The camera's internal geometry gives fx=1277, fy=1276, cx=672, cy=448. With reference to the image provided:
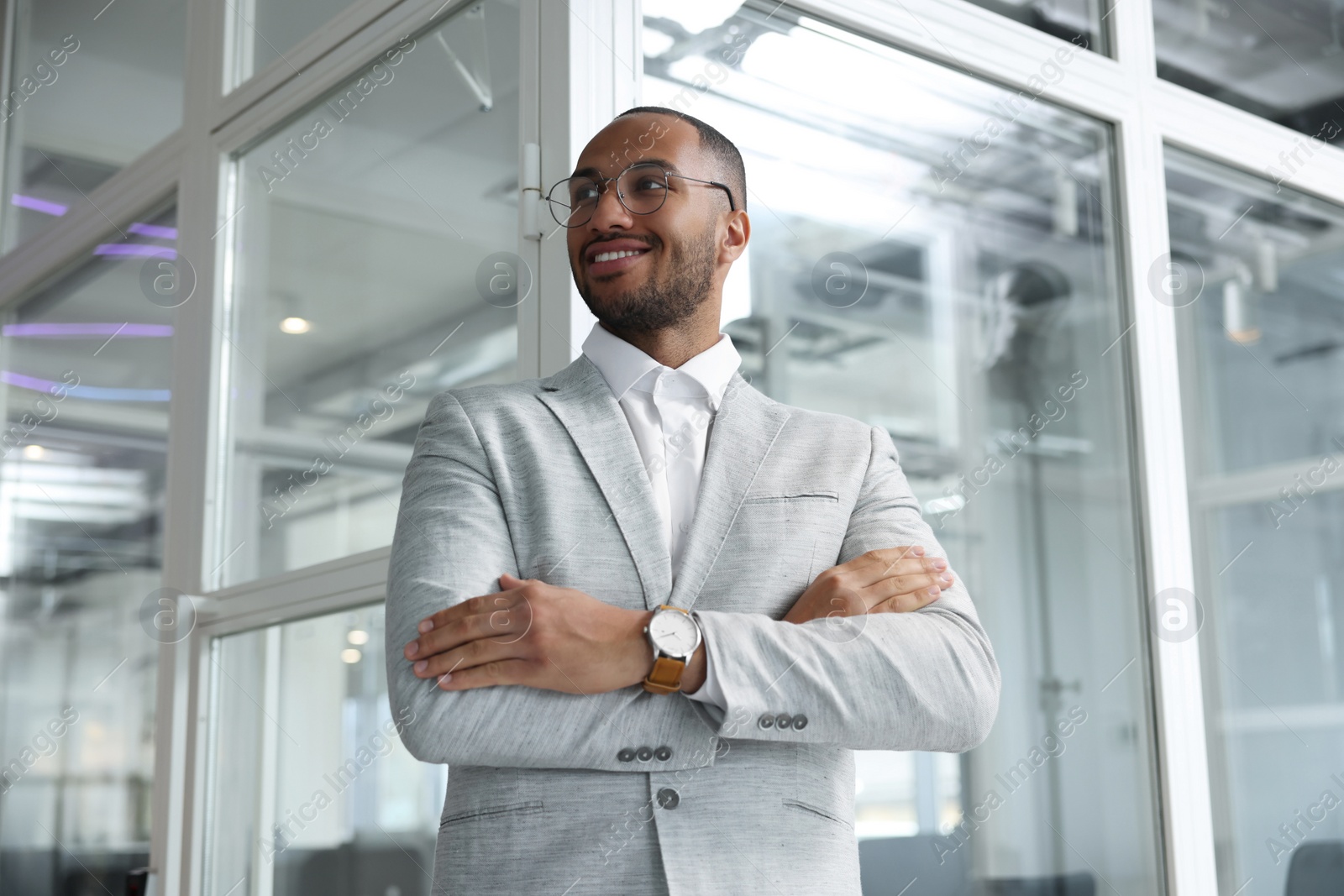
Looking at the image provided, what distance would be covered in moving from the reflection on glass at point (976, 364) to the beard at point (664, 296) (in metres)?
0.58

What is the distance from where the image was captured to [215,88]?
9.55 ft

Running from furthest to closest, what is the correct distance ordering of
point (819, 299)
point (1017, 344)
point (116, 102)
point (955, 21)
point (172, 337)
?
point (1017, 344) → point (819, 299) → point (116, 102) → point (172, 337) → point (955, 21)

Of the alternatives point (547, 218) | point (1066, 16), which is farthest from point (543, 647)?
point (1066, 16)

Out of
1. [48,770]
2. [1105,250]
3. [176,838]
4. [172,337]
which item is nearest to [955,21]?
[1105,250]

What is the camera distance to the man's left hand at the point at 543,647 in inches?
48.2

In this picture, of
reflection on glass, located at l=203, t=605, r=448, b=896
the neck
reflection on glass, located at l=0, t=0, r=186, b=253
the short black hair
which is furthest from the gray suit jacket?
reflection on glass, located at l=0, t=0, r=186, b=253

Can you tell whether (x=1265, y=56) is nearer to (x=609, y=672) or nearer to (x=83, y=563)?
(x=609, y=672)

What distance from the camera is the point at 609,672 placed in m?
1.23

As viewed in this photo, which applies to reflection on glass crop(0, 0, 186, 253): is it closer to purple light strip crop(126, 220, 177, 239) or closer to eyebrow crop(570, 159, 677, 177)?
purple light strip crop(126, 220, 177, 239)

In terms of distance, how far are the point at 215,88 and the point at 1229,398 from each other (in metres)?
2.78

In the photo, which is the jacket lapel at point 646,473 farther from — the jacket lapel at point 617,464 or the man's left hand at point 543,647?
the man's left hand at point 543,647

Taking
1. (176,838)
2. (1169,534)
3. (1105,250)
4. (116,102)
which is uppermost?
(116,102)

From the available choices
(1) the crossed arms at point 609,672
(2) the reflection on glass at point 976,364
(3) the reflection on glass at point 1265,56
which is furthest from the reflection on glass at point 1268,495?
(1) the crossed arms at point 609,672

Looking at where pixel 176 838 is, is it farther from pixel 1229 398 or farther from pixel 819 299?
pixel 1229 398
